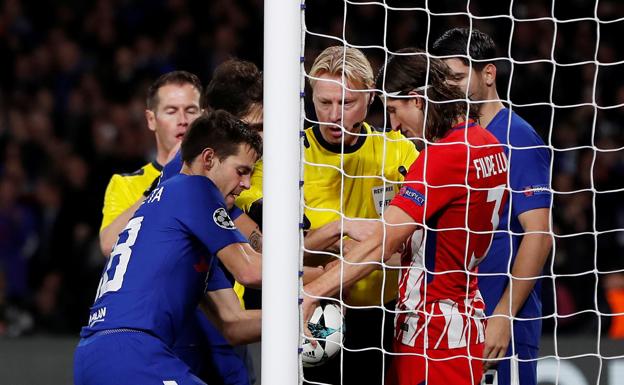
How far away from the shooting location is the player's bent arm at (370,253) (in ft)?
11.2

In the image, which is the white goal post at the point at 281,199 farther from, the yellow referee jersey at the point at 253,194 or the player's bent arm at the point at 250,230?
the yellow referee jersey at the point at 253,194

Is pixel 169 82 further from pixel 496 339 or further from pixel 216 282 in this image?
pixel 496 339

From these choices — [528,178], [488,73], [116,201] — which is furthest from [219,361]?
[488,73]

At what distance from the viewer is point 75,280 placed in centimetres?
775

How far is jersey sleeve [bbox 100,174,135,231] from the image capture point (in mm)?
4676

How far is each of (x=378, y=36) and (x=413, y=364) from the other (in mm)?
6288

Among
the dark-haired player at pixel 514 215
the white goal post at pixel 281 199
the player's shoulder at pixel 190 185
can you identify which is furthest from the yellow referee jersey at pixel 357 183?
the white goal post at pixel 281 199

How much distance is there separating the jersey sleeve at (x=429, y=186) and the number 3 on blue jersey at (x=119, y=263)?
2.82 ft

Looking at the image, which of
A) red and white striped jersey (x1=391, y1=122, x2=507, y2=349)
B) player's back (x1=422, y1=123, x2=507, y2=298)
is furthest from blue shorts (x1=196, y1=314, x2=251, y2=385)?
player's back (x1=422, y1=123, x2=507, y2=298)

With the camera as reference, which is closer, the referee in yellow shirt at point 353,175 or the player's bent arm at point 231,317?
the player's bent arm at point 231,317

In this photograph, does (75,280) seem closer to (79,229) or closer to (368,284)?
(79,229)

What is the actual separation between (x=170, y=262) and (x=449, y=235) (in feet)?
3.06

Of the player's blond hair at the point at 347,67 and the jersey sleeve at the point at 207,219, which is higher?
the player's blond hair at the point at 347,67

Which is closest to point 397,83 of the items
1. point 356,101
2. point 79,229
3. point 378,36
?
point 356,101
